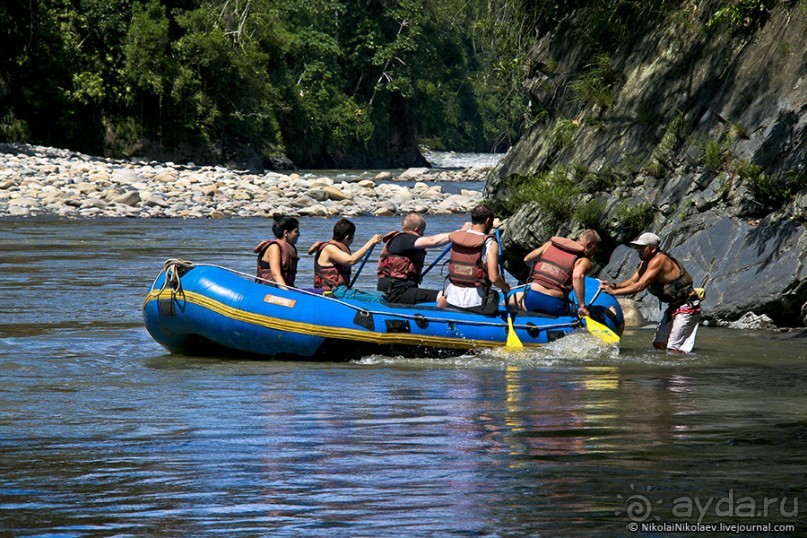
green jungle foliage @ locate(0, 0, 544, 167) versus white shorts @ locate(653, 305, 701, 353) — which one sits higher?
green jungle foliage @ locate(0, 0, 544, 167)

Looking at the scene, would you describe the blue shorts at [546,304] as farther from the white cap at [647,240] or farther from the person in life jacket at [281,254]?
the person in life jacket at [281,254]

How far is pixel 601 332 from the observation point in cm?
1061

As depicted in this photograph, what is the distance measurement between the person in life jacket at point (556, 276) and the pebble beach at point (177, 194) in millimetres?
18647

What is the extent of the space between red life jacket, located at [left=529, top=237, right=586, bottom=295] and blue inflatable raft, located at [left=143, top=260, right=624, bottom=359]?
22.9 inches

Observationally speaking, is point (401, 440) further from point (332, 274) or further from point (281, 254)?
point (332, 274)

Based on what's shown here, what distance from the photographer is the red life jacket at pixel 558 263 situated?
432 inches

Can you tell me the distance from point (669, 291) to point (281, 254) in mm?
3450

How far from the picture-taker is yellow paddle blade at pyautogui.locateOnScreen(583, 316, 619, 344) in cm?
1059

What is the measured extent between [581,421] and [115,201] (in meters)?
24.0

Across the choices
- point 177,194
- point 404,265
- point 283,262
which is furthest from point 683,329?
point 177,194

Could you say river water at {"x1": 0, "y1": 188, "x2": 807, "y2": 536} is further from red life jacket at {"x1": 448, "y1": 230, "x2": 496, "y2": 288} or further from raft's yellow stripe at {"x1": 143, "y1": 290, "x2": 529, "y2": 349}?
red life jacket at {"x1": 448, "y1": 230, "x2": 496, "y2": 288}

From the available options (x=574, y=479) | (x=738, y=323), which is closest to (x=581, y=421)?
(x=574, y=479)

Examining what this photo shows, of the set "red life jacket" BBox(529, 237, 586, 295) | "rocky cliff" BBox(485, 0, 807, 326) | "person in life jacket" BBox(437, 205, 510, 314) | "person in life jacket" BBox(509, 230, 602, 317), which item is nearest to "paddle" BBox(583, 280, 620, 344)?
"person in life jacket" BBox(509, 230, 602, 317)

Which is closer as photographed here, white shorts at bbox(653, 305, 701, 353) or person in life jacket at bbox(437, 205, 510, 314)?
person in life jacket at bbox(437, 205, 510, 314)
